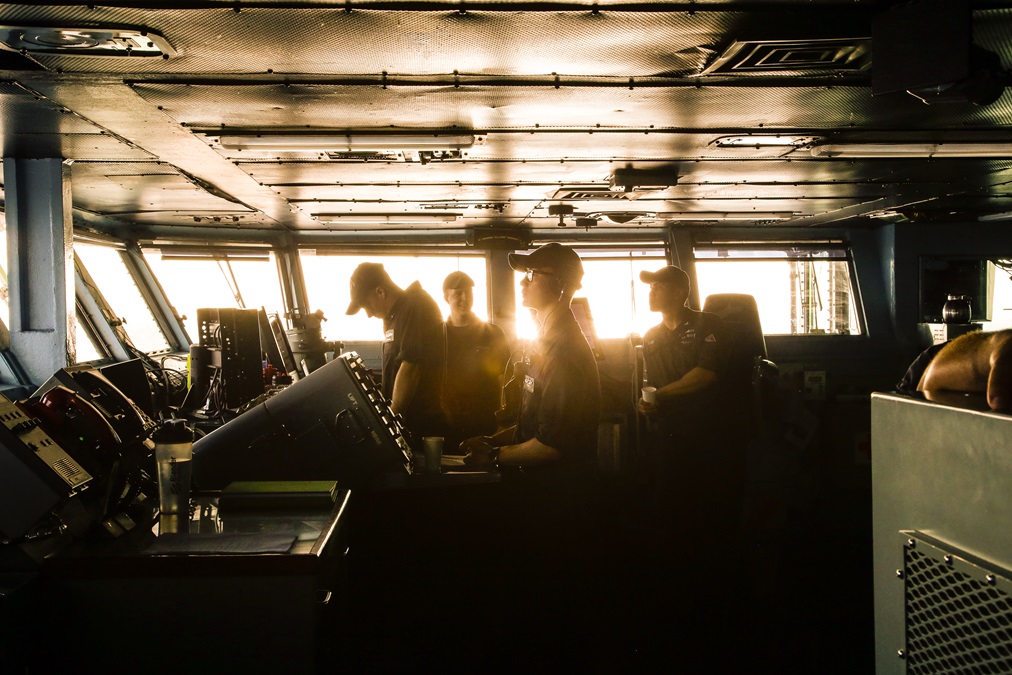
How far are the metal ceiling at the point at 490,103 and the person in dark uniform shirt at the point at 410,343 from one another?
919 millimetres

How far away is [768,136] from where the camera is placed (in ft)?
12.5

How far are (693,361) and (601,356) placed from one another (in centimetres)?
248

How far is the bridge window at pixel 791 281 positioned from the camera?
7.39 metres

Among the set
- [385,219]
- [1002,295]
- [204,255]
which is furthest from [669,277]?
[204,255]

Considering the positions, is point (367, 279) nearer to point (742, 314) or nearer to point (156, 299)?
point (742, 314)

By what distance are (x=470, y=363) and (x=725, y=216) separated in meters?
3.74

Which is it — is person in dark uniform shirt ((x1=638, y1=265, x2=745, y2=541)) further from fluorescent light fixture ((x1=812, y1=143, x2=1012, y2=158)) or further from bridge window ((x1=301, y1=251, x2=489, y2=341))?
bridge window ((x1=301, y1=251, x2=489, y2=341))

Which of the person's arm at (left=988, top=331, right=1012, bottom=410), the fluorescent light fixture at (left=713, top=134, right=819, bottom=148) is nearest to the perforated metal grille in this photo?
the person's arm at (left=988, top=331, right=1012, bottom=410)

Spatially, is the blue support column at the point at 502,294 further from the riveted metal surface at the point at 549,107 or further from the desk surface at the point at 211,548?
the desk surface at the point at 211,548

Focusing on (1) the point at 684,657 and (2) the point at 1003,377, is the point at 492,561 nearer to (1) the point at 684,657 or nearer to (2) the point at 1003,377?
(1) the point at 684,657

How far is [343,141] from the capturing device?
369cm

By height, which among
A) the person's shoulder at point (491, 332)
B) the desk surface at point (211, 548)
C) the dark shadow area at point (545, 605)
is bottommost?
the dark shadow area at point (545, 605)

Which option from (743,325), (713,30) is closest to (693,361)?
(743,325)

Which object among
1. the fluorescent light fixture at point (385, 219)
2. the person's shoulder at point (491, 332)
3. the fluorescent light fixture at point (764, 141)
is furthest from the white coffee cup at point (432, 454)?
the fluorescent light fixture at point (385, 219)
